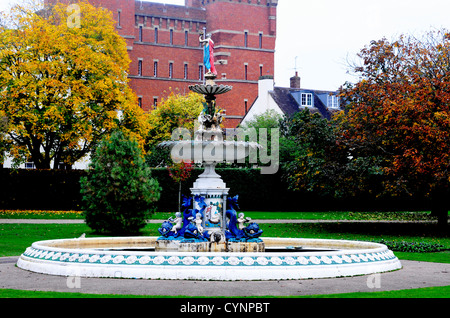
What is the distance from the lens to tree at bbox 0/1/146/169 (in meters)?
42.4

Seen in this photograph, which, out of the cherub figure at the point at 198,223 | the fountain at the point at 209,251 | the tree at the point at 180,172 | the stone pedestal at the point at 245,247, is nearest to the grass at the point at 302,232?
the fountain at the point at 209,251

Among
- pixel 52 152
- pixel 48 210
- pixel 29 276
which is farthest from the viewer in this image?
pixel 52 152

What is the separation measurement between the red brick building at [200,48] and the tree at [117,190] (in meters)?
46.1

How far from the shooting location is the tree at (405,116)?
27359mm

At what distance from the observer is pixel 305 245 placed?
20.0m

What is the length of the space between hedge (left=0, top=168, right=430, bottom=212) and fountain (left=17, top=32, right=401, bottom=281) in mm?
25164

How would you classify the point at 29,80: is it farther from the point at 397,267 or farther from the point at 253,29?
the point at 253,29

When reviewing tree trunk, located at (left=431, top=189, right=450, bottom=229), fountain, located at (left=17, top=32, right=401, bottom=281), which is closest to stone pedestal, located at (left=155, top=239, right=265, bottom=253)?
fountain, located at (left=17, top=32, right=401, bottom=281)

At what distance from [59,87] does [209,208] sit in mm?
28401

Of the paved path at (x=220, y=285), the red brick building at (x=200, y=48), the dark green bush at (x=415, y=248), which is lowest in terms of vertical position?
the dark green bush at (x=415, y=248)

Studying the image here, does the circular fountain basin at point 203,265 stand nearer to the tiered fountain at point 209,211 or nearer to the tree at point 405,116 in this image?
the tiered fountain at point 209,211

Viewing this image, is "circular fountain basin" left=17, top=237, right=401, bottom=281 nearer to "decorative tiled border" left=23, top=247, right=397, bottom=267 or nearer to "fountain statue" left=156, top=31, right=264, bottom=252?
"decorative tiled border" left=23, top=247, right=397, bottom=267

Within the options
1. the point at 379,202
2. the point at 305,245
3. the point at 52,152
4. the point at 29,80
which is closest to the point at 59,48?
the point at 29,80
